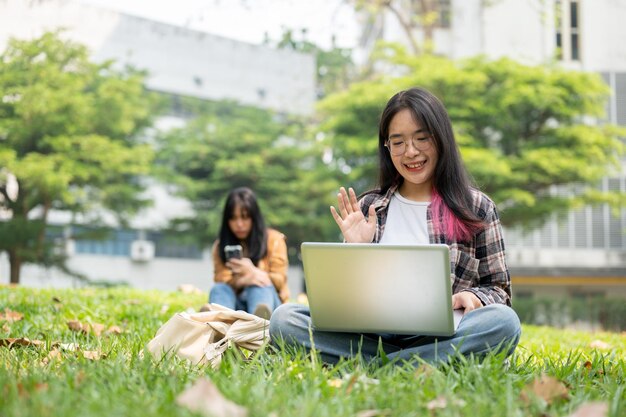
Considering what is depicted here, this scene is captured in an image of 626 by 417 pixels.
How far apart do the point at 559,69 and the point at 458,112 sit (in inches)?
78.8

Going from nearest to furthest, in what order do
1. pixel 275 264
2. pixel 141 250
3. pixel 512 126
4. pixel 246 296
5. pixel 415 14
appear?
pixel 246 296 < pixel 275 264 < pixel 512 126 < pixel 415 14 < pixel 141 250

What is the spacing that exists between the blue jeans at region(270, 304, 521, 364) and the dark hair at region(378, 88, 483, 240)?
1.05 feet

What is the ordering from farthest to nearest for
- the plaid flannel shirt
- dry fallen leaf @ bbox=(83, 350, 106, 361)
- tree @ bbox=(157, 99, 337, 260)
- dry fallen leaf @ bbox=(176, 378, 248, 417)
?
tree @ bbox=(157, 99, 337, 260) < the plaid flannel shirt < dry fallen leaf @ bbox=(83, 350, 106, 361) < dry fallen leaf @ bbox=(176, 378, 248, 417)

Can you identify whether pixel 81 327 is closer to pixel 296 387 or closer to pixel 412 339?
pixel 412 339

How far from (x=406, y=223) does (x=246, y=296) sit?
2.01 m

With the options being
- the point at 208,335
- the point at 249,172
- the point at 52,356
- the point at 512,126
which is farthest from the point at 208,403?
the point at 249,172

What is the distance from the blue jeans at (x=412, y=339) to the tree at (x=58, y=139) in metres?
12.0

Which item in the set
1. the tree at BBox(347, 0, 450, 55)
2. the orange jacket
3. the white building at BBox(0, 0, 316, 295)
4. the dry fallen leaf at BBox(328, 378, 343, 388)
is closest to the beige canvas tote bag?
the dry fallen leaf at BBox(328, 378, 343, 388)

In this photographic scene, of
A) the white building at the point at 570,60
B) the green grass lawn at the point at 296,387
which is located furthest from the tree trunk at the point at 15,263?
the green grass lawn at the point at 296,387

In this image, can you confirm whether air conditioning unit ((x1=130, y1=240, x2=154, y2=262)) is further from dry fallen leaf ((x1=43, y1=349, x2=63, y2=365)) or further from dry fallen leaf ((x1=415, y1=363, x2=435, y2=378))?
dry fallen leaf ((x1=415, y1=363, x2=435, y2=378))

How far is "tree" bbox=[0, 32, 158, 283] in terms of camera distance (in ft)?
46.4

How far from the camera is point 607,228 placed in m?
17.0

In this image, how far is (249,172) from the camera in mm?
17125

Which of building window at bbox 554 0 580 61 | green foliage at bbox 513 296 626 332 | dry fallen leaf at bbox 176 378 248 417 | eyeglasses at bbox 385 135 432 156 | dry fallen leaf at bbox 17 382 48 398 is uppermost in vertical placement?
building window at bbox 554 0 580 61
